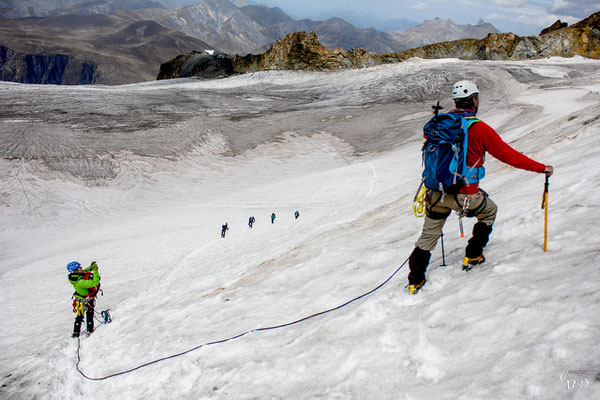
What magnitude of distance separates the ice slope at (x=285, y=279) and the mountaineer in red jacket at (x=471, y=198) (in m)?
0.39

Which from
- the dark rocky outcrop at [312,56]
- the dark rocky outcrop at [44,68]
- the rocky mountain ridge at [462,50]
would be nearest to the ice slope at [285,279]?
the rocky mountain ridge at [462,50]

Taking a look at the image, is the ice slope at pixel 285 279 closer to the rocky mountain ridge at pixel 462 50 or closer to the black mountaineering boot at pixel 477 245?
the black mountaineering boot at pixel 477 245

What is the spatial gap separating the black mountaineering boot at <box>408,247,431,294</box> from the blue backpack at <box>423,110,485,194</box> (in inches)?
35.4

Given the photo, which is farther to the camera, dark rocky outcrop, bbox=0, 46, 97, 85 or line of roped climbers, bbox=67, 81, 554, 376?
dark rocky outcrop, bbox=0, 46, 97, 85

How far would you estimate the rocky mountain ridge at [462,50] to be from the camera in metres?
60.7

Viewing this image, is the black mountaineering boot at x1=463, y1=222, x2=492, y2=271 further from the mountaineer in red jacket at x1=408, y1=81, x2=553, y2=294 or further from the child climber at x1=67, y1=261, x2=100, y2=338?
the child climber at x1=67, y1=261, x2=100, y2=338

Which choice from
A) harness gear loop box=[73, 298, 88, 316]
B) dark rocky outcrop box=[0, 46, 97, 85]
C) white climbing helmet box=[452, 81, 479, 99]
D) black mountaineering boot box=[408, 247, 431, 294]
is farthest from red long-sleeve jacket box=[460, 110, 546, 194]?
dark rocky outcrop box=[0, 46, 97, 85]

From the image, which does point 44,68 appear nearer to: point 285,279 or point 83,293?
point 83,293

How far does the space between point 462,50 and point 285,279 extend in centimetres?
7836

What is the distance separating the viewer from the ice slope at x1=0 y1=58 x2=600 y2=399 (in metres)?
3.74

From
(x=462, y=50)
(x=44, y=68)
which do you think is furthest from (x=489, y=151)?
(x=44, y=68)

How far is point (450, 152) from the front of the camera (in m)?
4.57

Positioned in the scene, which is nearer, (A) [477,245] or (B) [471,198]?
(B) [471,198]

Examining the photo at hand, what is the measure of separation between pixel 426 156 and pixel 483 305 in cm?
198
